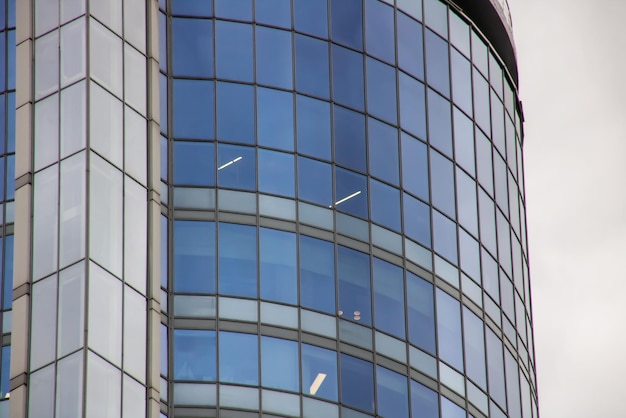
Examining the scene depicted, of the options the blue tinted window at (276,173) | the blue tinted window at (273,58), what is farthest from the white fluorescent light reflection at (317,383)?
the blue tinted window at (273,58)

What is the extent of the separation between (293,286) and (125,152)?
804 centimetres

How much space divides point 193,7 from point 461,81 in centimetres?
1159

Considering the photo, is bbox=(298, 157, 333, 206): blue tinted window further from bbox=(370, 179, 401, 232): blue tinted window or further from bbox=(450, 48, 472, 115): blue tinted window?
bbox=(450, 48, 472, 115): blue tinted window

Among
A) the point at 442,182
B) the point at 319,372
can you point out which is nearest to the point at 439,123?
the point at 442,182

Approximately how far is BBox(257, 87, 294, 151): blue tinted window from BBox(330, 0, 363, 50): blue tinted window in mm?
3575

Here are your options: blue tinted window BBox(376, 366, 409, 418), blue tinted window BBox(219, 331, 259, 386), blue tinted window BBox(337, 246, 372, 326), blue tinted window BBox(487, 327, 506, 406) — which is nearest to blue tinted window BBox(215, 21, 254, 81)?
blue tinted window BBox(337, 246, 372, 326)

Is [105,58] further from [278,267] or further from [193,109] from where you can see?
[278,267]

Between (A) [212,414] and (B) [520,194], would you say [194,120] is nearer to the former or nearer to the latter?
(A) [212,414]

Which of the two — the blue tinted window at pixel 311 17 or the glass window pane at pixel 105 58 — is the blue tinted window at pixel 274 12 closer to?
the blue tinted window at pixel 311 17

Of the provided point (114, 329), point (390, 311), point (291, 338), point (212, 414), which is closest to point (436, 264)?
point (390, 311)

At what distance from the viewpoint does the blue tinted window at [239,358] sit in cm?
5062

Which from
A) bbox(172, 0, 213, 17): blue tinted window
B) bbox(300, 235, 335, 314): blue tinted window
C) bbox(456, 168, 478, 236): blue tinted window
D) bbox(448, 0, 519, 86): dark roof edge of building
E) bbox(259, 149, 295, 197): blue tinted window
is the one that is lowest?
bbox(300, 235, 335, 314): blue tinted window

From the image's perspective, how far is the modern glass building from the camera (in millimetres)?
45812

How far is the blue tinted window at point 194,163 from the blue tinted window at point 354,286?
510 centimetres
